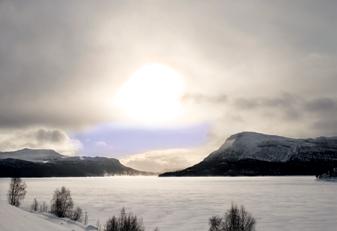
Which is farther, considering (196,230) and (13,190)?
(13,190)

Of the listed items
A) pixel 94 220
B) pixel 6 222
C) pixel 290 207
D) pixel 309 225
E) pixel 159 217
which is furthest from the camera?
pixel 290 207

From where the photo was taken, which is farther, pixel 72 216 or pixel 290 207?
pixel 290 207

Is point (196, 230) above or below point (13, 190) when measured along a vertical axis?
below

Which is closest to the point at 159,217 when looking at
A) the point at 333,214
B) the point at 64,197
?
Answer: the point at 64,197

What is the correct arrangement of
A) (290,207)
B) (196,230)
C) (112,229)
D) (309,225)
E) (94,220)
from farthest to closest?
1. (290,207)
2. (94,220)
3. (309,225)
4. (196,230)
5. (112,229)

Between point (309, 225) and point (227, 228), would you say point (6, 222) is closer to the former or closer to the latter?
point (227, 228)

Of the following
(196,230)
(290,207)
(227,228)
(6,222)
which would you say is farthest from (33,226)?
(290,207)

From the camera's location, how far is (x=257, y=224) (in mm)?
85625

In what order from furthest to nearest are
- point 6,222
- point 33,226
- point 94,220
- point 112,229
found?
point 94,220 < point 112,229 < point 33,226 < point 6,222

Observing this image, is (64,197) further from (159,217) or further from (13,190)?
(159,217)

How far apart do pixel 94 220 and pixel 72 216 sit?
5.40 metres

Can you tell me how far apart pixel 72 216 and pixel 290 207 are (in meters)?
63.6


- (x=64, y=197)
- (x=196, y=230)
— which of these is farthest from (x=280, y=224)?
(x=64, y=197)

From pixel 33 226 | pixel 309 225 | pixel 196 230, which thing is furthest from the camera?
pixel 309 225
